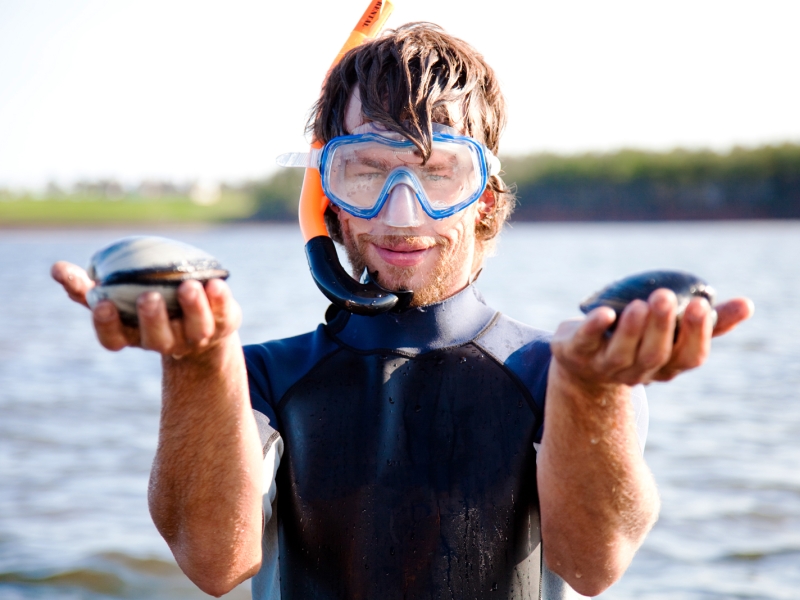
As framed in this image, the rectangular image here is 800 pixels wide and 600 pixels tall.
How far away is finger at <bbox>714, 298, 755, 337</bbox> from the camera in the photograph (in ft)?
5.05

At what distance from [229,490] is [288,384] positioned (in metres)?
0.48

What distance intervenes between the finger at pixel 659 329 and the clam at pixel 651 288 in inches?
1.7

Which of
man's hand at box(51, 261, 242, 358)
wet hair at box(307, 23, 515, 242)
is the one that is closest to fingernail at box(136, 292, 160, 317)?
man's hand at box(51, 261, 242, 358)

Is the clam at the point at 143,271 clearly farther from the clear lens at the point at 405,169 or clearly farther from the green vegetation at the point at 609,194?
the green vegetation at the point at 609,194

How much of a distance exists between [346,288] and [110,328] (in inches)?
37.5

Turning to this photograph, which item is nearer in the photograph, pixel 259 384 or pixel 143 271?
pixel 143 271

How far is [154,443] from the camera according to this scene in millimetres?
7496

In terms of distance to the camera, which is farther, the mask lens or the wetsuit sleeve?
the mask lens

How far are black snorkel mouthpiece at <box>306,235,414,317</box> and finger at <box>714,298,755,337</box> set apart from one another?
3.29ft

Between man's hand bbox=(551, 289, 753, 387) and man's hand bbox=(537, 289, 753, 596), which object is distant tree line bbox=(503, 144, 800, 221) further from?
man's hand bbox=(551, 289, 753, 387)

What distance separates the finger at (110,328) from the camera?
1.56 meters

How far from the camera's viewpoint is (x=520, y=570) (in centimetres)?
232

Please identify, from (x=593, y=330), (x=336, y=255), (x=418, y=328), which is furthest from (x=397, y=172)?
(x=593, y=330)

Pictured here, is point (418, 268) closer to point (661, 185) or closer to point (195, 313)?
point (195, 313)
